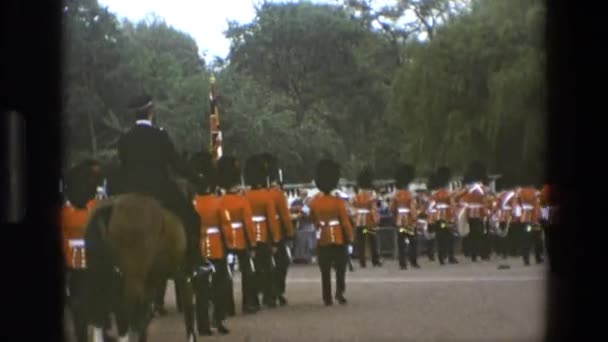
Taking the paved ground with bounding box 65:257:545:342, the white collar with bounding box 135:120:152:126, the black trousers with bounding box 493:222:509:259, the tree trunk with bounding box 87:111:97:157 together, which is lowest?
the paved ground with bounding box 65:257:545:342

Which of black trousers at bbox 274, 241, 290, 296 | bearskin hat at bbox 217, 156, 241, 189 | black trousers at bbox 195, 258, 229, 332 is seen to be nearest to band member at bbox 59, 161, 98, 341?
black trousers at bbox 195, 258, 229, 332

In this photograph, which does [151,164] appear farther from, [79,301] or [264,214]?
[264,214]

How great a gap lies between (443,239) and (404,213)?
71.6 inches

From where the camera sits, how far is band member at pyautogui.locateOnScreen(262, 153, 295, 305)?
711 inches

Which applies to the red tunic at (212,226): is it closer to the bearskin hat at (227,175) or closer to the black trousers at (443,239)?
the bearskin hat at (227,175)

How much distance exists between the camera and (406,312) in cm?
1672

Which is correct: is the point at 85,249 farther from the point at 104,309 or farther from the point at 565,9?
the point at 565,9

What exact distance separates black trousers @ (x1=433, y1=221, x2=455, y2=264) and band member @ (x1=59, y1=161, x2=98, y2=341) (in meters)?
14.9

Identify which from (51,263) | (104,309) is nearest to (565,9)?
(51,263)

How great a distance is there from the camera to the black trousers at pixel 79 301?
12539 millimetres

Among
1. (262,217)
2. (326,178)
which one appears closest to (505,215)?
(326,178)

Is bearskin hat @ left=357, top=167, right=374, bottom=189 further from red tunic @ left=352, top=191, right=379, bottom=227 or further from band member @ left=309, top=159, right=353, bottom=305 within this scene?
band member @ left=309, top=159, right=353, bottom=305

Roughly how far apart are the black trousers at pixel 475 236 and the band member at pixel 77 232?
606 inches

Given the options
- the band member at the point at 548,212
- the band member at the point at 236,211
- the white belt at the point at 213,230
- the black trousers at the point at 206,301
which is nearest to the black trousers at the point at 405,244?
the band member at the point at 548,212
